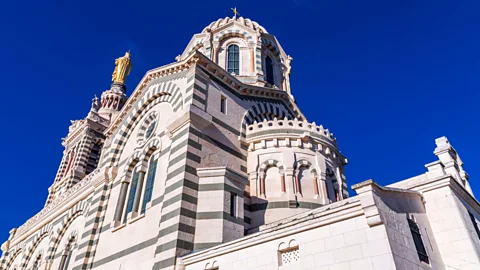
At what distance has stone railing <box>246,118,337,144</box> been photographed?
16859 mm

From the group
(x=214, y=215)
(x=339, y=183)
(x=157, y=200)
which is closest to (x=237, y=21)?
(x=339, y=183)

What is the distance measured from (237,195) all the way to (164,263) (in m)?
3.65

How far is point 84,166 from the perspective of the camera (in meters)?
31.7

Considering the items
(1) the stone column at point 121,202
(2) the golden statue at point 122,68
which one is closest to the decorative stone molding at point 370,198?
(1) the stone column at point 121,202

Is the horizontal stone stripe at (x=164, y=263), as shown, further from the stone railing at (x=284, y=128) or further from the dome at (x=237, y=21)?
the dome at (x=237, y=21)

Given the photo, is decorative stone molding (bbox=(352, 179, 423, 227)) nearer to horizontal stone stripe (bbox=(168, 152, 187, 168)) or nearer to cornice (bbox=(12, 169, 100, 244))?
horizontal stone stripe (bbox=(168, 152, 187, 168))

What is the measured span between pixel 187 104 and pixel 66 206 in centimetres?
1300

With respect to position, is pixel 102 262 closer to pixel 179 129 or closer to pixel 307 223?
pixel 179 129

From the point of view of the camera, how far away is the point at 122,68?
45656 mm

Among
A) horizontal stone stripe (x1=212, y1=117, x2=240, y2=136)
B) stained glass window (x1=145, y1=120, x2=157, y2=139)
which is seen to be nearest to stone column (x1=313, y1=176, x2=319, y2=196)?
horizontal stone stripe (x1=212, y1=117, x2=240, y2=136)

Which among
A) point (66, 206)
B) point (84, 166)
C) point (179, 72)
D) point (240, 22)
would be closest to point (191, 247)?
point (179, 72)

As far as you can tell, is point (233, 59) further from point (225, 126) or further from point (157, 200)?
point (157, 200)

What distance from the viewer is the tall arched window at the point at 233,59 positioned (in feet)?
75.7

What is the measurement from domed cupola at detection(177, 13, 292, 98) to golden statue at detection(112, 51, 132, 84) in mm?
21542
